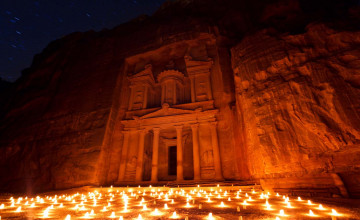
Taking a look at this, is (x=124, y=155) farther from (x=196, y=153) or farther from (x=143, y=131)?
(x=196, y=153)

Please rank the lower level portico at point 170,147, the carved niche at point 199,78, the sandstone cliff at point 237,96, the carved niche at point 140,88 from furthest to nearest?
the carved niche at point 140,88, the carved niche at point 199,78, the lower level portico at point 170,147, the sandstone cliff at point 237,96

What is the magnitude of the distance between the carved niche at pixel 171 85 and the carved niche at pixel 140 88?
1129 millimetres

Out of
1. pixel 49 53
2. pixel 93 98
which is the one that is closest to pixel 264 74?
pixel 93 98

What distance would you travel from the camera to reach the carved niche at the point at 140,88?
15.9 metres

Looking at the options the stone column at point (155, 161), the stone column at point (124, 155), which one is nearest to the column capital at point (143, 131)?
the stone column at point (155, 161)

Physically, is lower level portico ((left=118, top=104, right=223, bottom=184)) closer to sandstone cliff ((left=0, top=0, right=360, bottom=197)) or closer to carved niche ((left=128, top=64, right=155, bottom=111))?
sandstone cliff ((left=0, top=0, right=360, bottom=197))

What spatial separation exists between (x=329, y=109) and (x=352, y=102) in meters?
0.67

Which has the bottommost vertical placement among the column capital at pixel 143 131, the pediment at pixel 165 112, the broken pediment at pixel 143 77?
the column capital at pixel 143 131

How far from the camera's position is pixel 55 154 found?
12.7 metres

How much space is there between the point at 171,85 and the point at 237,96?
6.50m

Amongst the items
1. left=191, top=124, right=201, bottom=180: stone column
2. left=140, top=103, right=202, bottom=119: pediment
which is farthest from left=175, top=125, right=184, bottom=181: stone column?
left=140, top=103, right=202, bottom=119: pediment

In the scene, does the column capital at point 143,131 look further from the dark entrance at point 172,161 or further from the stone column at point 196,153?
the stone column at point 196,153

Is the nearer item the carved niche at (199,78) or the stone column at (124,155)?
the stone column at (124,155)

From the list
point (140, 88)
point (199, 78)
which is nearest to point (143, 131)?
point (140, 88)
